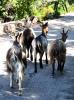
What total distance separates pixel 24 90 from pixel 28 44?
9.69 ft

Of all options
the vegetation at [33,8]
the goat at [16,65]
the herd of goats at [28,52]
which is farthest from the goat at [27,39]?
the vegetation at [33,8]

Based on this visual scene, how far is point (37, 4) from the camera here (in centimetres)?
2620

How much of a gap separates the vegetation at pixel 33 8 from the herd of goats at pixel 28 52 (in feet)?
35.2

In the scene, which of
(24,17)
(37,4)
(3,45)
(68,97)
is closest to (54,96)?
(68,97)

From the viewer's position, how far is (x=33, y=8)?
24.8m

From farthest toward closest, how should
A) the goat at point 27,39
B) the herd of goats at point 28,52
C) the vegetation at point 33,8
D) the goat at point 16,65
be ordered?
1. the vegetation at point 33,8
2. the goat at point 27,39
3. the herd of goats at point 28,52
4. the goat at point 16,65

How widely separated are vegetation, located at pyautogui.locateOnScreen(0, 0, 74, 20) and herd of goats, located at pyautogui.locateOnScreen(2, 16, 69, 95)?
35.2ft

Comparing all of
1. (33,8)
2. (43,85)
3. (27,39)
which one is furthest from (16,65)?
(33,8)

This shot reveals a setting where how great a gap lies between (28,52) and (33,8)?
12.3 m

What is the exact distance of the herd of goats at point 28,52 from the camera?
9328mm

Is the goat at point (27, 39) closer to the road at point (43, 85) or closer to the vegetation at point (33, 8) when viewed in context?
the road at point (43, 85)

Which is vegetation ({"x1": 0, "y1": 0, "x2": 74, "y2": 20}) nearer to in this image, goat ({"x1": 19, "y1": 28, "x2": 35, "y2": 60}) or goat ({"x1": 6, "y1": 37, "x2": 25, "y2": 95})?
goat ({"x1": 19, "y1": 28, "x2": 35, "y2": 60})

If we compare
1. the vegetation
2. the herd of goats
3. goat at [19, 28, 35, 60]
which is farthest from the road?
the vegetation

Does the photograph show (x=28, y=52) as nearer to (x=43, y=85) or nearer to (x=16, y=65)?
(x=43, y=85)
